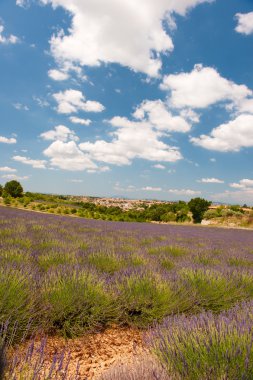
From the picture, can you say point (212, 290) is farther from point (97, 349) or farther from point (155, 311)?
point (97, 349)

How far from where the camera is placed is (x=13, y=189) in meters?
55.6

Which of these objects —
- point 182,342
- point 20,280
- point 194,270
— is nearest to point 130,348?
point 182,342

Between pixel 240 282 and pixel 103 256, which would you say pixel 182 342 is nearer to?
pixel 240 282

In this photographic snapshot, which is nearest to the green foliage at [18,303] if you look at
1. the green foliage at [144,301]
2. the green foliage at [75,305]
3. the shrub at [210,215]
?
the green foliage at [75,305]

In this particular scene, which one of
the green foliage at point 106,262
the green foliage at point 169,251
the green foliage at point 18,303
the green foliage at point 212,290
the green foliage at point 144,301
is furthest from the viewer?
the green foliage at point 169,251

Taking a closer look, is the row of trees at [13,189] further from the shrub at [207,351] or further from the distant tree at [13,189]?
the shrub at [207,351]

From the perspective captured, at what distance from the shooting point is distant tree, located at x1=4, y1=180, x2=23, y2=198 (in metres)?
55.2

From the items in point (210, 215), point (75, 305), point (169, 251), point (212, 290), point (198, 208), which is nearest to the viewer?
point (75, 305)

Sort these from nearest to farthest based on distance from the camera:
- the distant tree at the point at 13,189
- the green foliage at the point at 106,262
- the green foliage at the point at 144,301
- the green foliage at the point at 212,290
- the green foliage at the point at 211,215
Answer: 1. the green foliage at the point at 144,301
2. the green foliage at the point at 212,290
3. the green foliage at the point at 106,262
4. the green foliage at the point at 211,215
5. the distant tree at the point at 13,189

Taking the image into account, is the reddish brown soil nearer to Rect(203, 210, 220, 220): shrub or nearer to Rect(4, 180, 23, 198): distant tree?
Rect(203, 210, 220, 220): shrub

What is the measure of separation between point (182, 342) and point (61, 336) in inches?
51.4

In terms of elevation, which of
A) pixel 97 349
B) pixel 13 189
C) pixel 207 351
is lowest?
pixel 97 349

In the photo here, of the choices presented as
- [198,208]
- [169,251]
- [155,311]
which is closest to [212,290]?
[155,311]

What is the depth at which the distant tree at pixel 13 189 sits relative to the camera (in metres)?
55.2
